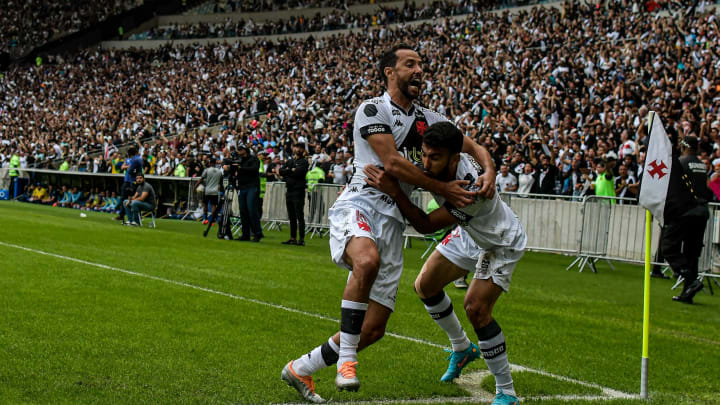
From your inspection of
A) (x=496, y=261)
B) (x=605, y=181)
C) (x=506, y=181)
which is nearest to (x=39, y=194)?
(x=506, y=181)

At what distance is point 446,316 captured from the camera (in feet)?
19.9

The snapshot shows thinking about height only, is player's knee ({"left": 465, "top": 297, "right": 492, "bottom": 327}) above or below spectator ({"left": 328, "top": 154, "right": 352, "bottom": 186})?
below

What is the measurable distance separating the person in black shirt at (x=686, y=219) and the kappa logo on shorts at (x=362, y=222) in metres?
8.23

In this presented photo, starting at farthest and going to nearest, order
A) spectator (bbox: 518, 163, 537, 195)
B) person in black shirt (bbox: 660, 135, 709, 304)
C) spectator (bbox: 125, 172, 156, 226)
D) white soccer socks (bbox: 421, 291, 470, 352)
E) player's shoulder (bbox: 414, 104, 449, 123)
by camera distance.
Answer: spectator (bbox: 125, 172, 156, 226) < spectator (bbox: 518, 163, 537, 195) < person in black shirt (bbox: 660, 135, 709, 304) < white soccer socks (bbox: 421, 291, 470, 352) < player's shoulder (bbox: 414, 104, 449, 123)

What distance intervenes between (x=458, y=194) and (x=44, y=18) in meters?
71.2

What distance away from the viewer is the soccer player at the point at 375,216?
202 inches

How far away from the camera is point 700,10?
27.2 metres

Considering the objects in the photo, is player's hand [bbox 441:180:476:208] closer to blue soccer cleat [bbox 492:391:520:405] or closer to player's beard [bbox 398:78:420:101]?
player's beard [bbox 398:78:420:101]

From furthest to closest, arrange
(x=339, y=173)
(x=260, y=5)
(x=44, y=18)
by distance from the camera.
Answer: (x=44, y=18)
(x=260, y=5)
(x=339, y=173)

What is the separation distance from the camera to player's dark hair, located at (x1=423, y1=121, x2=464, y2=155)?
A: 508 cm

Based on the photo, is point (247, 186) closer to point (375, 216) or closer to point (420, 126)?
point (420, 126)

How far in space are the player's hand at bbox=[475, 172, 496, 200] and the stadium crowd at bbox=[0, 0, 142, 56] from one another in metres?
66.6

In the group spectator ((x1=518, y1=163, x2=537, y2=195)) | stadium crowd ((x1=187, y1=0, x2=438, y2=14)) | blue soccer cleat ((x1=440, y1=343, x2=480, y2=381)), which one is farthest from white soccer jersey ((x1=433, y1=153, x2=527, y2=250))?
stadium crowd ((x1=187, y1=0, x2=438, y2=14))

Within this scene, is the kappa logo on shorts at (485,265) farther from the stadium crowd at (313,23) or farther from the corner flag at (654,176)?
the stadium crowd at (313,23)
